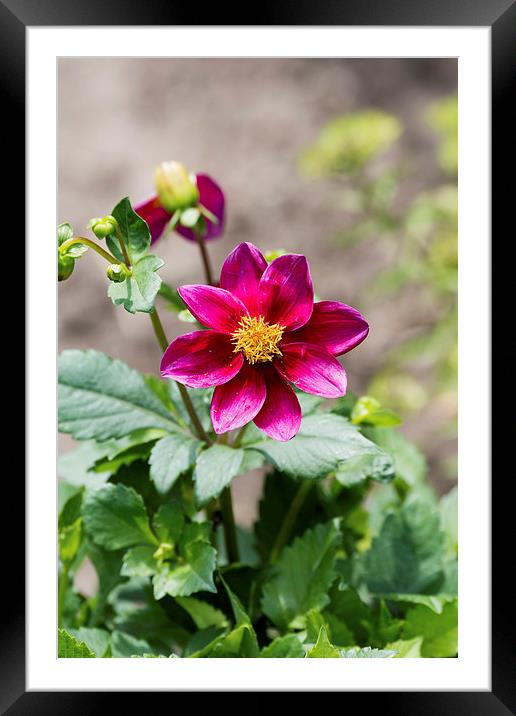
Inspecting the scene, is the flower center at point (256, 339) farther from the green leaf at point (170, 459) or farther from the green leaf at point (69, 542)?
the green leaf at point (69, 542)

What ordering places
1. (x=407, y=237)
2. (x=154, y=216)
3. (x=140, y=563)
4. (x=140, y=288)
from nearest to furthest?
(x=140, y=288) → (x=140, y=563) → (x=154, y=216) → (x=407, y=237)

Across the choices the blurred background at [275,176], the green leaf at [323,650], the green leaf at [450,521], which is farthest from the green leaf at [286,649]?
the blurred background at [275,176]

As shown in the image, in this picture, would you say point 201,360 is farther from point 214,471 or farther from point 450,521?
point 450,521

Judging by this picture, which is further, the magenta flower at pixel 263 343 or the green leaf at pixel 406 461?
the green leaf at pixel 406 461

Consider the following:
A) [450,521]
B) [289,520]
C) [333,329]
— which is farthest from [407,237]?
[333,329]

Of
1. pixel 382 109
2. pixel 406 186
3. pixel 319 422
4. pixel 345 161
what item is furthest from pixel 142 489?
pixel 382 109

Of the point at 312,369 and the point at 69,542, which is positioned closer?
the point at 312,369

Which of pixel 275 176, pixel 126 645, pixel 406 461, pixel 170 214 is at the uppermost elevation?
pixel 275 176
